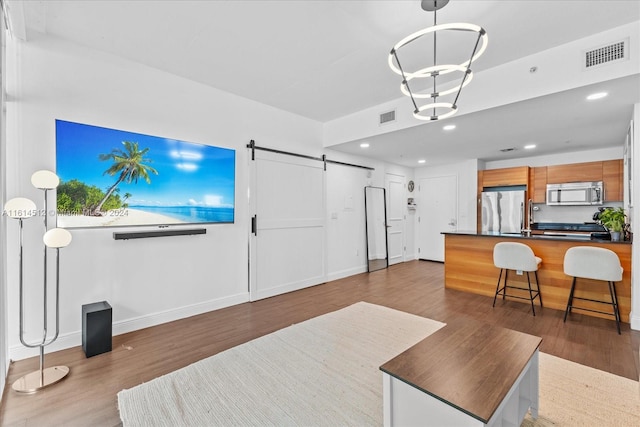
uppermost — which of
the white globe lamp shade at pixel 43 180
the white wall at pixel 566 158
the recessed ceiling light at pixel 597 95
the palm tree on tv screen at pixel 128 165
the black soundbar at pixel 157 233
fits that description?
the recessed ceiling light at pixel 597 95

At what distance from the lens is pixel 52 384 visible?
214 cm

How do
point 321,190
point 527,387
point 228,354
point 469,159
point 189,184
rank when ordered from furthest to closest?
1. point 469,159
2. point 321,190
3. point 189,184
4. point 228,354
5. point 527,387

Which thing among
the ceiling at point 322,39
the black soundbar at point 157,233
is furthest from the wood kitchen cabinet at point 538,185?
the black soundbar at point 157,233

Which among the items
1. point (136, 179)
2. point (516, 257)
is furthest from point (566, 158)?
point (136, 179)

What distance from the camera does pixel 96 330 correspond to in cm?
256

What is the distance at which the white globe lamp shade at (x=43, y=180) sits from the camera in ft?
7.42

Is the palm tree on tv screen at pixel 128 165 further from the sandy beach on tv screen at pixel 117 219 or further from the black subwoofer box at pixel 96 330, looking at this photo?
the black subwoofer box at pixel 96 330

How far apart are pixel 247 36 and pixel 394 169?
16.8 ft

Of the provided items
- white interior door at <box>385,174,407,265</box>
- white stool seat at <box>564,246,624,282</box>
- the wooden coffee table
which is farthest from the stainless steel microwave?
the wooden coffee table

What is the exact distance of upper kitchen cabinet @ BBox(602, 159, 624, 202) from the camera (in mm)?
4914

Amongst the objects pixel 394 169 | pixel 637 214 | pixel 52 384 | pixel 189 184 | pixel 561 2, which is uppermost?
pixel 561 2

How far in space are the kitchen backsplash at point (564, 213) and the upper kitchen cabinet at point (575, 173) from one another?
0.59 m

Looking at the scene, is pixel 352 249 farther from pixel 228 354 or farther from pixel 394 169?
pixel 228 354

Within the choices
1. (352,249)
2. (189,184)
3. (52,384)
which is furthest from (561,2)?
(52,384)
